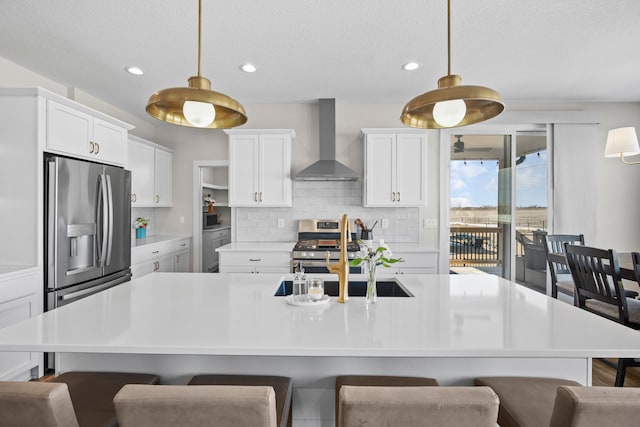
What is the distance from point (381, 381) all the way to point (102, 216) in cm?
279

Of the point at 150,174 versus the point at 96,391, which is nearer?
the point at 96,391

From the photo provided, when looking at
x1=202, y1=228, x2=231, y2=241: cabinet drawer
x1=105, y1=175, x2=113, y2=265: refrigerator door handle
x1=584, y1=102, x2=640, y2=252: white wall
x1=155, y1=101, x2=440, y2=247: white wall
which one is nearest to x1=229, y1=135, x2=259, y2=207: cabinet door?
x1=155, y1=101, x2=440, y2=247: white wall

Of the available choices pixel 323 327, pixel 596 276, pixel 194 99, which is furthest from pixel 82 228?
pixel 596 276

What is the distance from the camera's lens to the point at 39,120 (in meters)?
2.53

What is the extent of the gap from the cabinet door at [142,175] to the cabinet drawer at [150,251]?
54cm

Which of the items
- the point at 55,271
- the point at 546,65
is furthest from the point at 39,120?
the point at 546,65

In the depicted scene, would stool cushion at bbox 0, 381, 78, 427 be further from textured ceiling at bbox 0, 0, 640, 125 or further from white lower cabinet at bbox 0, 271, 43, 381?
textured ceiling at bbox 0, 0, 640, 125

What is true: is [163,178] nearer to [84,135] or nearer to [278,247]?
[84,135]

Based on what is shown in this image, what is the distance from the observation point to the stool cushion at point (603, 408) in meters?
0.83

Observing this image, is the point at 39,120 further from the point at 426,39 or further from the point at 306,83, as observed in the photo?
the point at 426,39

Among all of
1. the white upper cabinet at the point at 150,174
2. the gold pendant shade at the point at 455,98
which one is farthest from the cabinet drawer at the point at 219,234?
the gold pendant shade at the point at 455,98

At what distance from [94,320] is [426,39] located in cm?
283

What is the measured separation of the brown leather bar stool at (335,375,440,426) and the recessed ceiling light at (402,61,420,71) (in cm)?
272

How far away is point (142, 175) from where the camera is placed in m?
4.18
